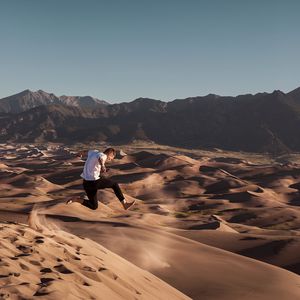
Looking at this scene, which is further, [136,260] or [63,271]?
[136,260]

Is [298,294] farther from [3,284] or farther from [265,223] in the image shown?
[265,223]

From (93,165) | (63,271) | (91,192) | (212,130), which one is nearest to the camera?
(63,271)

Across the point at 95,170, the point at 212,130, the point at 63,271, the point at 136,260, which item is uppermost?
the point at 95,170

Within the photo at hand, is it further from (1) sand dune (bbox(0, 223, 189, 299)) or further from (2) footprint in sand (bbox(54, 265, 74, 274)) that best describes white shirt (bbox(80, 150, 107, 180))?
(2) footprint in sand (bbox(54, 265, 74, 274))

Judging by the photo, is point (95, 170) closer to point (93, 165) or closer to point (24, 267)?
point (93, 165)

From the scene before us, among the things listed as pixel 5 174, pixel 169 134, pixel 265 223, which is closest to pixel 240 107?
pixel 169 134

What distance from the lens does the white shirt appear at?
8570 millimetres

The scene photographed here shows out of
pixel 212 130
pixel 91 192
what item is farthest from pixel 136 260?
pixel 212 130

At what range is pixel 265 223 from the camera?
32812mm

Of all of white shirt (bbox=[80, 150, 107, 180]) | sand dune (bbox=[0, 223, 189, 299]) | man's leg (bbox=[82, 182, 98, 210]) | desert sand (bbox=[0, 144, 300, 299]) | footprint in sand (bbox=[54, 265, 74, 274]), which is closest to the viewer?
sand dune (bbox=[0, 223, 189, 299])

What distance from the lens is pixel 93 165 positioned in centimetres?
874

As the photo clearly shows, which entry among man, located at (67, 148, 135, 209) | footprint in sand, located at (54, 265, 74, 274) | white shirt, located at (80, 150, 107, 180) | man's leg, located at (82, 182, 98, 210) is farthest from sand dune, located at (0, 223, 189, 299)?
white shirt, located at (80, 150, 107, 180)

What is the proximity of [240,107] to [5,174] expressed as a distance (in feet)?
482

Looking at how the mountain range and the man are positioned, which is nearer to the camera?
the man
